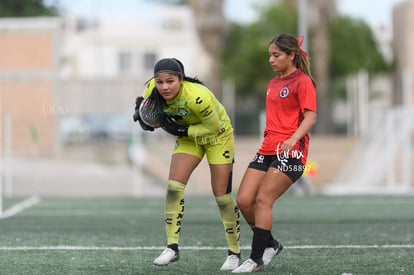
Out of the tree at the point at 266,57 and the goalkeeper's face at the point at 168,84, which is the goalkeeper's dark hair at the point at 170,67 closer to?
the goalkeeper's face at the point at 168,84

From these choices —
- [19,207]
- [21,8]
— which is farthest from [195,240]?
[21,8]

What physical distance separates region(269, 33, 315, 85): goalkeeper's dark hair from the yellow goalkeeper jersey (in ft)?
2.33

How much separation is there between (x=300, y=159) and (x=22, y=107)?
2649 centimetres

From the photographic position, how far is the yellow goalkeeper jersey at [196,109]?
30.2 feet

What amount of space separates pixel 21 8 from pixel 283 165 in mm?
36332

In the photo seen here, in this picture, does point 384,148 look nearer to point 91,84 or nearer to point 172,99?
point 91,84

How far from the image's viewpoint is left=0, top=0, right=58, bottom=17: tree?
43844mm

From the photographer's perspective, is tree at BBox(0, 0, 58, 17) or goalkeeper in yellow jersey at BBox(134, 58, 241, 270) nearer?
goalkeeper in yellow jersey at BBox(134, 58, 241, 270)

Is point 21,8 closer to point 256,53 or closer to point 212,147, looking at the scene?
point 256,53

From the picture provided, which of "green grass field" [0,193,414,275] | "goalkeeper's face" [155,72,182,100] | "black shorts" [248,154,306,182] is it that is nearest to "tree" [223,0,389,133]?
"green grass field" [0,193,414,275]

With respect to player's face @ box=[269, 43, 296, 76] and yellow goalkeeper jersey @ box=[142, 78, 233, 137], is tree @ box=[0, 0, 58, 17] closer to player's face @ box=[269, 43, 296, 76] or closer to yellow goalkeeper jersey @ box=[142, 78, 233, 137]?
yellow goalkeeper jersey @ box=[142, 78, 233, 137]

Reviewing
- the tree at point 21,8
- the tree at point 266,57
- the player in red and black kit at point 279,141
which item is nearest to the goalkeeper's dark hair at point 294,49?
the player in red and black kit at point 279,141

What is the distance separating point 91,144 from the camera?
39.1 m

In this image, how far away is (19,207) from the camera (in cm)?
1861
